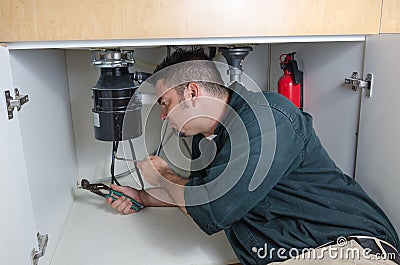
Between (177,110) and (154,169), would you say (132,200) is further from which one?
(177,110)

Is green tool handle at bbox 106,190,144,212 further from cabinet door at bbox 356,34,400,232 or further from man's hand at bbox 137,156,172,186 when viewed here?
cabinet door at bbox 356,34,400,232

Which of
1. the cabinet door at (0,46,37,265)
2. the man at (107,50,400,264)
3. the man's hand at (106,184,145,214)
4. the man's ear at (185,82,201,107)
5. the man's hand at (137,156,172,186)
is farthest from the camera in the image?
the man's hand at (106,184,145,214)

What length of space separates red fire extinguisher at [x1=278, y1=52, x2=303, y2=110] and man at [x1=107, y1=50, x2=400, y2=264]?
0.40 metres

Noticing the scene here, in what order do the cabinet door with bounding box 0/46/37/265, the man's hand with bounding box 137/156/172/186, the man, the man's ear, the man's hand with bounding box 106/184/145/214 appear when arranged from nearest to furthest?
the cabinet door with bounding box 0/46/37/265, the man, the man's ear, the man's hand with bounding box 137/156/172/186, the man's hand with bounding box 106/184/145/214

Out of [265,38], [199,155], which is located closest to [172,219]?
[199,155]

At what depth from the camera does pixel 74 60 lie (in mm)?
1490

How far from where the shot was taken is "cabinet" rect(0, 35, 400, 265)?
91 cm

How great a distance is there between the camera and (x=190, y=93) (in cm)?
102

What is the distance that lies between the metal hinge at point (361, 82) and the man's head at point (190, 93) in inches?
14.2

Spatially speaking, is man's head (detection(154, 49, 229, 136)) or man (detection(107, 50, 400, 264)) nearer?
man (detection(107, 50, 400, 264))

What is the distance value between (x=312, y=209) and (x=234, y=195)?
0.22m

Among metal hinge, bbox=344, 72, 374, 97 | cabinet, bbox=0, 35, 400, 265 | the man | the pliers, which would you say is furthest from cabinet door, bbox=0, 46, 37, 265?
→ metal hinge, bbox=344, 72, 374, 97

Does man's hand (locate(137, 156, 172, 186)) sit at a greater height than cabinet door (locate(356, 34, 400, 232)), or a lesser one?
lesser

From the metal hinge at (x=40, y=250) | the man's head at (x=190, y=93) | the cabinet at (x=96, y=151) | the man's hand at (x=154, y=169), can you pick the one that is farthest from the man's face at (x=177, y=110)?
the metal hinge at (x=40, y=250)
